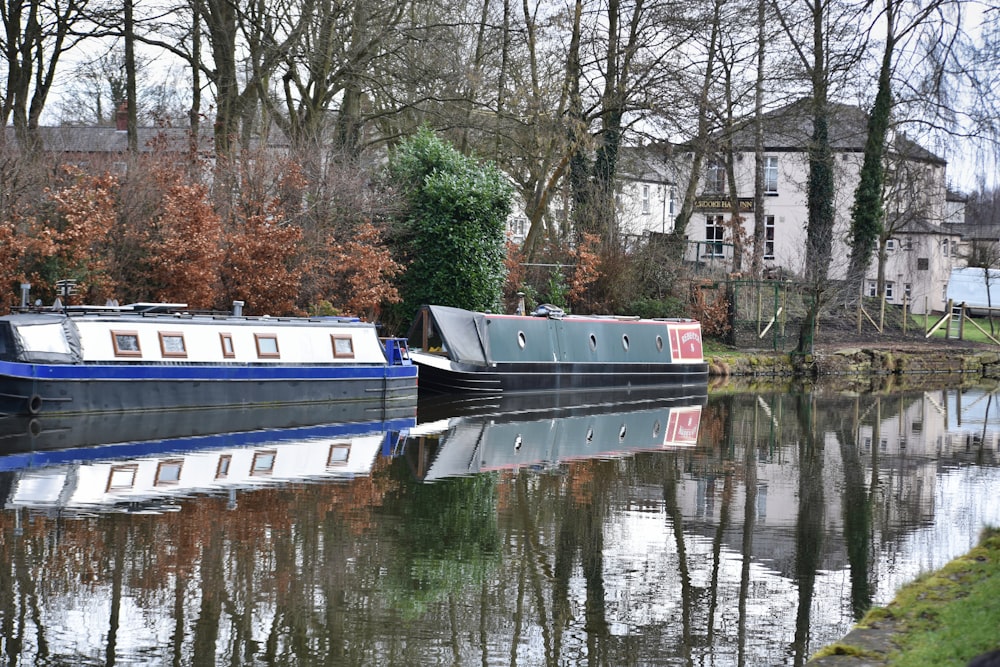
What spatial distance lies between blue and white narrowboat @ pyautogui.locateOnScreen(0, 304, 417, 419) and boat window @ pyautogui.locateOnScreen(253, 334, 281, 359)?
16 mm

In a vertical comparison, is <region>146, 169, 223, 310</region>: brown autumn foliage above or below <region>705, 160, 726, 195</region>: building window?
below

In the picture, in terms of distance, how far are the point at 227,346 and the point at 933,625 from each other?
14643 mm

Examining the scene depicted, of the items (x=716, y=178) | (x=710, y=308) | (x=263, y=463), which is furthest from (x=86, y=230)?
(x=716, y=178)

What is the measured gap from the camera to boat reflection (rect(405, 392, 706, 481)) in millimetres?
16453

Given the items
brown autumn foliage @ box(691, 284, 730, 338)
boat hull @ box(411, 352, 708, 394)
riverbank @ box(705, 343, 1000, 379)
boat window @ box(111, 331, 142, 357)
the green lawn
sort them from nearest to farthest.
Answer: boat window @ box(111, 331, 142, 357) < boat hull @ box(411, 352, 708, 394) < riverbank @ box(705, 343, 1000, 379) < brown autumn foliage @ box(691, 284, 730, 338) < the green lawn

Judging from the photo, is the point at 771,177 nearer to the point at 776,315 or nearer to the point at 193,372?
the point at 776,315

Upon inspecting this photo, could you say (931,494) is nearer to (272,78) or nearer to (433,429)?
(433,429)

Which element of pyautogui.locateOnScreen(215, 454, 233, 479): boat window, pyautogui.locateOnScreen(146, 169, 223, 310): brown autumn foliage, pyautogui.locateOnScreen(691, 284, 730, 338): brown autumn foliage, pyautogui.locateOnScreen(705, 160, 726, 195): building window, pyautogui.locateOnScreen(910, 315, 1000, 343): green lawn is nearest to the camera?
pyautogui.locateOnScreen(215, 454, 233, 479): boat window

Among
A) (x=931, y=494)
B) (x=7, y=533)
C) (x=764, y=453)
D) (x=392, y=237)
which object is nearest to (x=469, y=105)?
(x=392, y=237)

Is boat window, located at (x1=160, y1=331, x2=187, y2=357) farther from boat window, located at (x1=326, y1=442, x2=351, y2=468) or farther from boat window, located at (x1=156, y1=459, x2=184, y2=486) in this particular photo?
boat window, located at (x1=156, y1=459, x2=184, y2=486)

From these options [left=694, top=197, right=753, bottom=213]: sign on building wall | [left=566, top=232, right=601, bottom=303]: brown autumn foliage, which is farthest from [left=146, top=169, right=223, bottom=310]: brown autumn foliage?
[left=694, top=197, right=753, bottom=213]: sign on building wall

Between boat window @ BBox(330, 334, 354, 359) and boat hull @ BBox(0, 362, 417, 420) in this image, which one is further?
boat window @ BBox(330, 334, 354, 359)

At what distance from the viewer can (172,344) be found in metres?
19.5

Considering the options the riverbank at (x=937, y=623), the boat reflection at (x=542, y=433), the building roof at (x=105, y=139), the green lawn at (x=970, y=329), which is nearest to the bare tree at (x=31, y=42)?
the building roof at (x=105, y=139)
